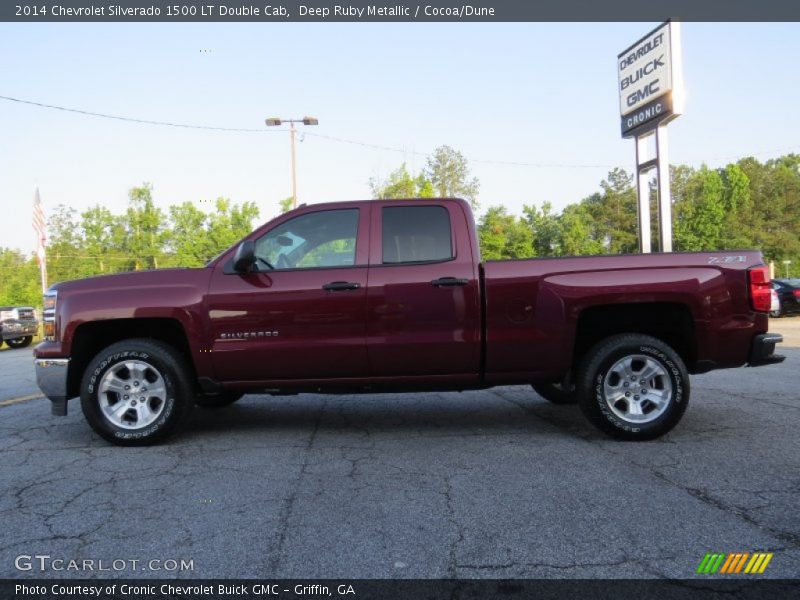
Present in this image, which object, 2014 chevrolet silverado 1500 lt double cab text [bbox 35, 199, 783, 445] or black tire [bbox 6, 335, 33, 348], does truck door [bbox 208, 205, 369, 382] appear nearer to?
2014 chevrolet silverado 1500 lt double cab text [bbox 35, 199, 783, 445]

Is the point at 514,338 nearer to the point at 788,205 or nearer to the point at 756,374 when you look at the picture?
the point at 756,374

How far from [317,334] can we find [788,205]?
8241 cm

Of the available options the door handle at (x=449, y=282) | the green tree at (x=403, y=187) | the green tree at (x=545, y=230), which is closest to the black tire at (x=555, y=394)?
the door handle at (x=449, y=282)

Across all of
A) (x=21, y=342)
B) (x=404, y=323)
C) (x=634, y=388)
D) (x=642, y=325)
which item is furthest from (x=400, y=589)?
(x=21, y=342)

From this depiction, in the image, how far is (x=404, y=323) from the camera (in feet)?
15.6

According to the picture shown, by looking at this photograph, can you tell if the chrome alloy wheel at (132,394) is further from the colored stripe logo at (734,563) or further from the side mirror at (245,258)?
the colored stripe logo at (734,563)

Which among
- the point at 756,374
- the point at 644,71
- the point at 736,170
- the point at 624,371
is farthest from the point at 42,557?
the point at 736,170

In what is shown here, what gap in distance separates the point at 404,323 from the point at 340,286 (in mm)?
580

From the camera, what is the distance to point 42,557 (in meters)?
2.81

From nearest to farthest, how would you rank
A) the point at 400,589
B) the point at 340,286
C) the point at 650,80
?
the point at 400,589 < the point at 340,286 < the point at 650,80

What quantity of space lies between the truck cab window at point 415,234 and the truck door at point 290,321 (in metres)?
0.27

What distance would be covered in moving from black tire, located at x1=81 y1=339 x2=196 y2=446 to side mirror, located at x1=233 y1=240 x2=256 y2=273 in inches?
36.1

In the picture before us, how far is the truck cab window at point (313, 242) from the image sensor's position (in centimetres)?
496

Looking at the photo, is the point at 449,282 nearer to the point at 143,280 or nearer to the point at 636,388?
the point at 636,388
